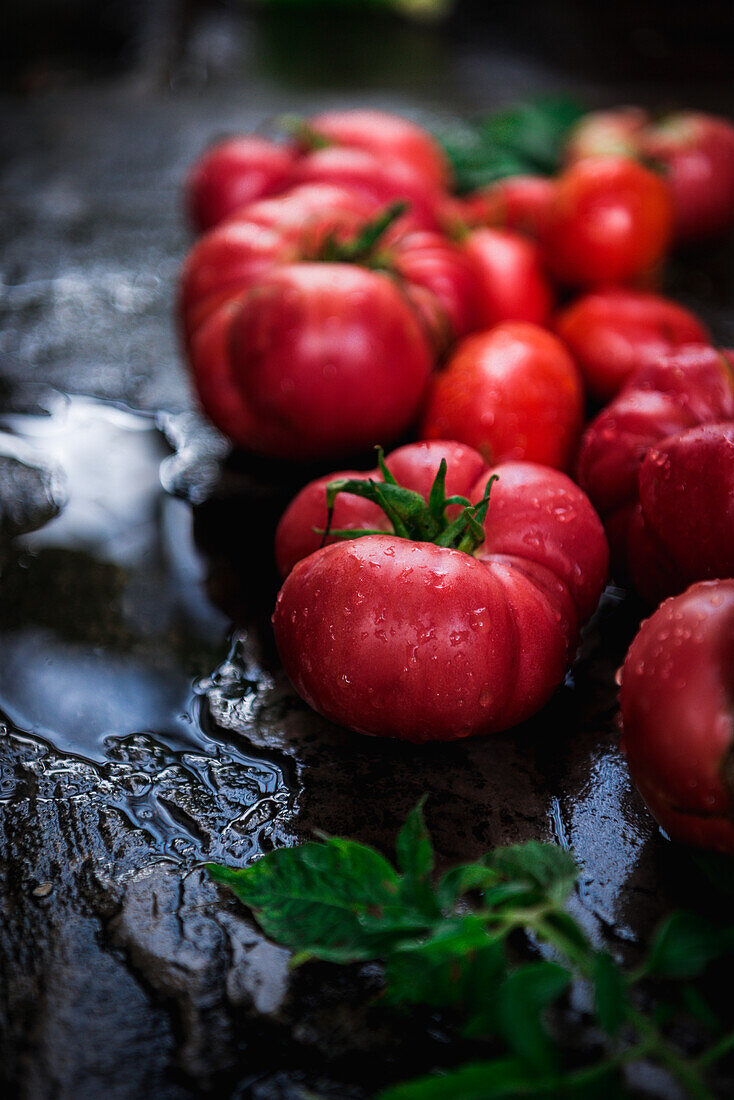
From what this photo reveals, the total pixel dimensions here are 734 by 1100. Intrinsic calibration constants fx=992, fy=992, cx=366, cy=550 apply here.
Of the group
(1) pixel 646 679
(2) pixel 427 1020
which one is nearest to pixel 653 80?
(1) pixel 646 679

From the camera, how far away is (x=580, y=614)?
965mm

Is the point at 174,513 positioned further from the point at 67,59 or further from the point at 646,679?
the point at 67,59

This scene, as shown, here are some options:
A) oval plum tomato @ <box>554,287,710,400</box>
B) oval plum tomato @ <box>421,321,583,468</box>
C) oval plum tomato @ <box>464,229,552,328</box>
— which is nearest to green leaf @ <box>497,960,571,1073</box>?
oval plum tomato @ <box>421,321,583,468</box>

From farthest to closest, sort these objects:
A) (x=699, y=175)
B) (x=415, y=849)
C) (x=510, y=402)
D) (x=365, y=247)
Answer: (x=699, y=175) → (x=365, y=247) → (x=510, y=402) → (x=415, y=849)

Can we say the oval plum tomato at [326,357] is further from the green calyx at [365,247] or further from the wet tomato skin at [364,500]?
the wet tomato skin at [364,500]

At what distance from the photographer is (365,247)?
1310 millimetres

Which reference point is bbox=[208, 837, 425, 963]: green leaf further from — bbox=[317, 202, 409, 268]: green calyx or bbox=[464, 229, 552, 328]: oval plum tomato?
bbox=[464, 229, 552, 328]: oval plum tomato

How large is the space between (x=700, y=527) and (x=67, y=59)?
320cm

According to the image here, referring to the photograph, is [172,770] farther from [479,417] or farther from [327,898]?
[479,417]

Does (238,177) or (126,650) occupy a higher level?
(238,177)

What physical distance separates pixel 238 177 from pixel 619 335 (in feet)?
2.61

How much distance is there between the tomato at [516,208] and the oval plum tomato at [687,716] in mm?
1086

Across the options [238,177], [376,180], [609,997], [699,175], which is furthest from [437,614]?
[699,175]

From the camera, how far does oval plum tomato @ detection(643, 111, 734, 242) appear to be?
1.97 meters
